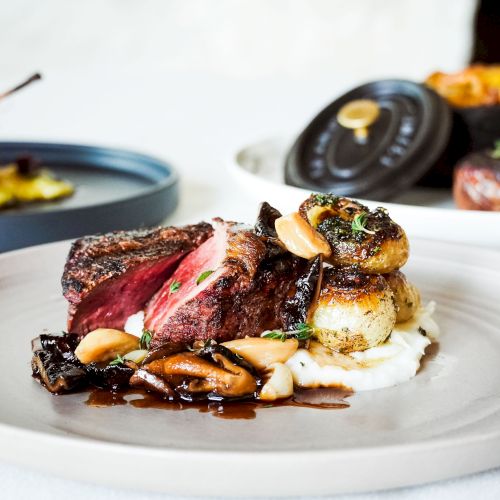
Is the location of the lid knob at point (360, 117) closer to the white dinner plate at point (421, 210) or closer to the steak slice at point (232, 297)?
the white dinner plate at point (421, 210)

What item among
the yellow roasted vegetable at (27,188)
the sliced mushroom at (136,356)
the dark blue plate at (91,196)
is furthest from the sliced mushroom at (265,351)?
the yellow roasted vegetable at (27,188)

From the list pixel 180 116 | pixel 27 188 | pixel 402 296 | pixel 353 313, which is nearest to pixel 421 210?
pixel 402 296

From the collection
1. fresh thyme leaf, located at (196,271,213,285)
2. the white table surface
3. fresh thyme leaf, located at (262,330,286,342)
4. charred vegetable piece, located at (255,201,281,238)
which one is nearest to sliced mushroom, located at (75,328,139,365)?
fresh thyme leaf, located at (196,271,213,285)

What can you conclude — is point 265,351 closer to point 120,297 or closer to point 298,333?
point 298,333

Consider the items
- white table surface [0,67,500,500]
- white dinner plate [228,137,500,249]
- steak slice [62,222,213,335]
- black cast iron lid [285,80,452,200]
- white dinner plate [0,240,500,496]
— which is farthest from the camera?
white table surface [0,67,500,500]

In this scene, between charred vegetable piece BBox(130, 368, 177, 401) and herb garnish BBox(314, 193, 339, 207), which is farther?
herb garnish BBox(314, 193, 339, 207)

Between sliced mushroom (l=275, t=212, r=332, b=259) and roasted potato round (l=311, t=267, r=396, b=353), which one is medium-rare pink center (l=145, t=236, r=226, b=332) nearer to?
sliced mushroom (l=275, t=212, r=332, b=259)

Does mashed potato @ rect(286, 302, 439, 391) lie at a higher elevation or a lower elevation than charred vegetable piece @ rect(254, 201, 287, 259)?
lower
